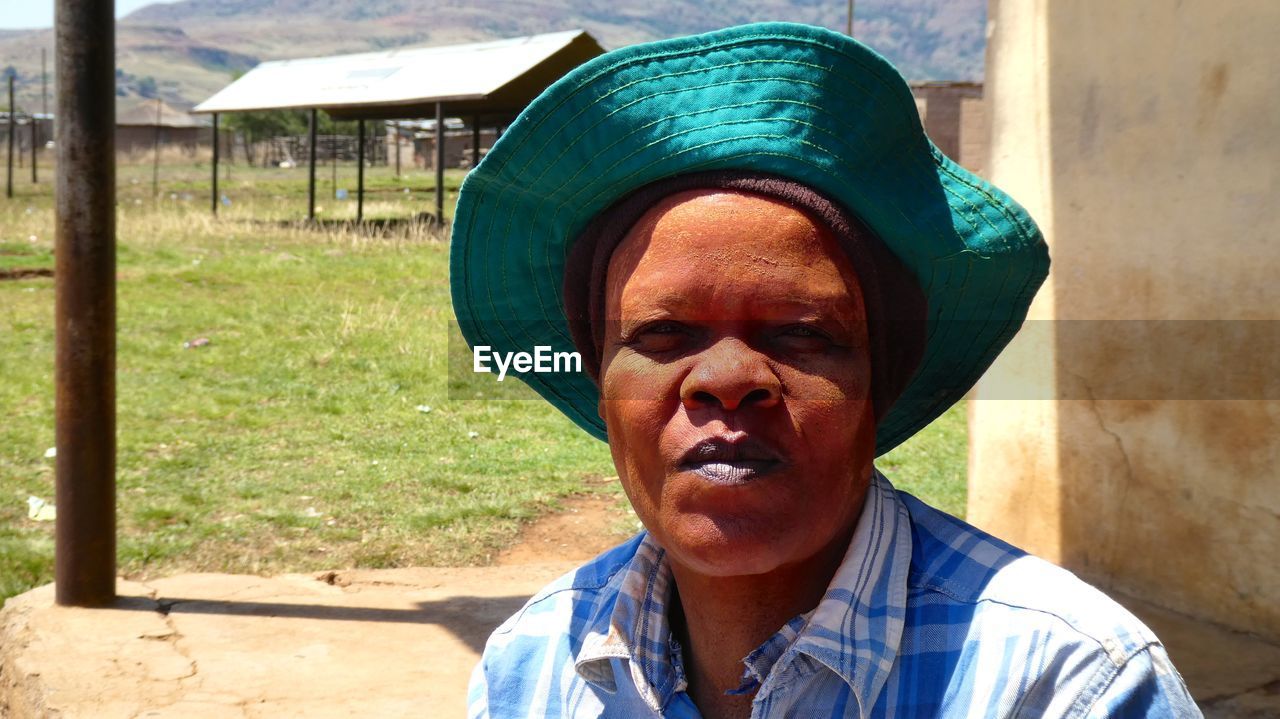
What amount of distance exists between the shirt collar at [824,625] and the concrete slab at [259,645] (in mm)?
1959

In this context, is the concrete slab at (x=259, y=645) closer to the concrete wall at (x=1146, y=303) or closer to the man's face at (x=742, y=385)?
the concrete wall at (x=1146, y=303)

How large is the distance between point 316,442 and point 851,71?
551 centimetres

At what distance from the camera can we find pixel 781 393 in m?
1.30

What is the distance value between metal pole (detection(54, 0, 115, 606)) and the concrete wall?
2805 mm

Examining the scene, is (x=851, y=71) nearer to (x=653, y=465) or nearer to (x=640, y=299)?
(x=640, y=299)

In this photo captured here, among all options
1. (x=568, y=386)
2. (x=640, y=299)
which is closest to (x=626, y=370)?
(x=640, y=299)

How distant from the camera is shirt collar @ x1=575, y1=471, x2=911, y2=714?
1271 mm

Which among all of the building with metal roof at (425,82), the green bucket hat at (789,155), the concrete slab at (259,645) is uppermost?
the building with metal roof at (425,82)

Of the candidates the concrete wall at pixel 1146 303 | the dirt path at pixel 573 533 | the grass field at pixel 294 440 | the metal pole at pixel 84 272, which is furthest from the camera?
the grass field at pixel 294 440

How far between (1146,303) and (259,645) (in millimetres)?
2800

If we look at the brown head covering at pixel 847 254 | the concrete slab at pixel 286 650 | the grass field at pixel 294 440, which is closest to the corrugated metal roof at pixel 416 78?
the grass field at pixel 294 440

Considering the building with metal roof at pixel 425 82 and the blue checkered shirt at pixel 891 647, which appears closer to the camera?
the blue checkered shirt at pixel 891 647

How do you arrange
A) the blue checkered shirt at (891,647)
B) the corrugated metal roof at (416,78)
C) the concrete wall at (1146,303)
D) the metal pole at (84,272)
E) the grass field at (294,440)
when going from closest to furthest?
1. the blue checkered shirt at (891,647)
2. the concrete wall at (1146,303)
3. the metal pole at (84,272)
4. the grass field at (294,440)
5. the corrugated metal roof at (416,78)

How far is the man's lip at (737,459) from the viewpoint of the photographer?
50.2 inches
